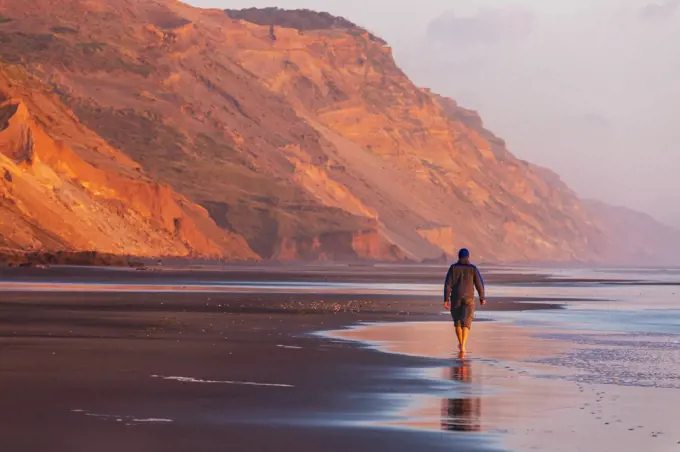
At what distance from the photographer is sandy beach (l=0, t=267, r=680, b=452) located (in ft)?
43.7

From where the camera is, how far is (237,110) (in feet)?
627

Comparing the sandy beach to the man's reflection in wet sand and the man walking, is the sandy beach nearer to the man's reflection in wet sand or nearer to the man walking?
the man's reflection in wet sand

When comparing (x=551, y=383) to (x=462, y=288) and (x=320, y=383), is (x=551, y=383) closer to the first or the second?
(x=320, y=383)

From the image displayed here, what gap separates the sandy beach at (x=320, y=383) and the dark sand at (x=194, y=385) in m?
0.03

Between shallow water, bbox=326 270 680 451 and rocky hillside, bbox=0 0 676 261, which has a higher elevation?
rocky hillside, bbox=0 0 676 261

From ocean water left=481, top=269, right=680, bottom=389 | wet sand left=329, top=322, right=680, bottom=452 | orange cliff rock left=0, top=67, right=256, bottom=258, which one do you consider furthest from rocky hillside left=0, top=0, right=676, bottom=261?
wet sand left=329, top=322, right=680, bottom=452

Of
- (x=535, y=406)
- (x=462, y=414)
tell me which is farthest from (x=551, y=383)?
(x=462, y=414)

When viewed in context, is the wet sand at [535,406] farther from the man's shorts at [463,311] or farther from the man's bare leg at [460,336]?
the man's shorts at [463,311]

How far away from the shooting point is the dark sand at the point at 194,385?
13.0 metres

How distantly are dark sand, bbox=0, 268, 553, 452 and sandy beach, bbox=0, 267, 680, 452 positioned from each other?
3cm

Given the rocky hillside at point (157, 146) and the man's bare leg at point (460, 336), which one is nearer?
the man's bare leg at point (460, 336)

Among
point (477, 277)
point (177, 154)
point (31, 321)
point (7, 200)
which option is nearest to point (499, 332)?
point (477, 277)

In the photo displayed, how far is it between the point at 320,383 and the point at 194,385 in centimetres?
183

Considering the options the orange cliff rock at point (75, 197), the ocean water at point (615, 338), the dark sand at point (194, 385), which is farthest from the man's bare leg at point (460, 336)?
the orange cliff rock at point (75, 197)
